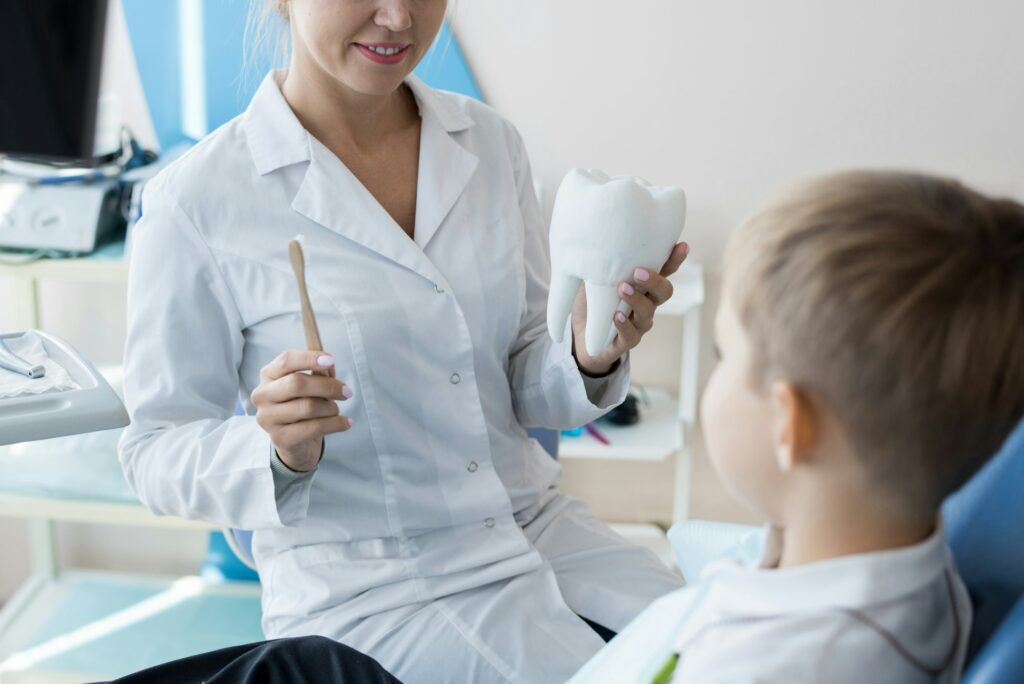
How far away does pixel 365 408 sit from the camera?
1262 millimetres

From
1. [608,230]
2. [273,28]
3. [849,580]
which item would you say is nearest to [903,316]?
[849,580]

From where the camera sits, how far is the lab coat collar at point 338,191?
127 centimetres

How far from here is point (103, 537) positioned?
255 cm

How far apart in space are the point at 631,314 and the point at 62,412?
0.56m

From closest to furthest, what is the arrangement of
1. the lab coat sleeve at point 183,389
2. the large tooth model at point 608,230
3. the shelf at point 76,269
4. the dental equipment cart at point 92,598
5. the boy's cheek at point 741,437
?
the boy's cheek at point 741,437 < the large tooth model at point 608,230 < the lab coat sleeve at point 183,389 < the shelf at point 76,269 < the dental equipment cart at point 92,598

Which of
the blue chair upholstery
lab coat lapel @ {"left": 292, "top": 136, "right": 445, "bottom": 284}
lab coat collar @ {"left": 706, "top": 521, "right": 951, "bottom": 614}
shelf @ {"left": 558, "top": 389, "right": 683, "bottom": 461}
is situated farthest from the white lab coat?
shelf @ {"left": 558, "top": 389, "right": 683, "bottom": 461}

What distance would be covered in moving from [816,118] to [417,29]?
1167 mm

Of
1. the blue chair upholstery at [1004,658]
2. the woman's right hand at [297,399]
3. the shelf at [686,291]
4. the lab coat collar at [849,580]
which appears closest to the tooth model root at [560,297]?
the woman's right hand at [297,399]

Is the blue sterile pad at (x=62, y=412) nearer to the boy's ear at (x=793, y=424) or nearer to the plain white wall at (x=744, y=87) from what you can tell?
the boy's ear at (x=793, y=424)

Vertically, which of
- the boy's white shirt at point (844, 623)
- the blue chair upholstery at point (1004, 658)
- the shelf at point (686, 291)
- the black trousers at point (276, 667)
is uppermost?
the blue chair upholstery at point (1004, 658)

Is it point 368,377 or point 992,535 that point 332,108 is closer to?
point 368,377

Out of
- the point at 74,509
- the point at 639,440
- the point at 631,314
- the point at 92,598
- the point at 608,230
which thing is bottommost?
the point at 92,598

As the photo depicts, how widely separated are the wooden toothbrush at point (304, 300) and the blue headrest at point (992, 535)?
0.56m

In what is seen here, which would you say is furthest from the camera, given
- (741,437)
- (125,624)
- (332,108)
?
(125,624)
